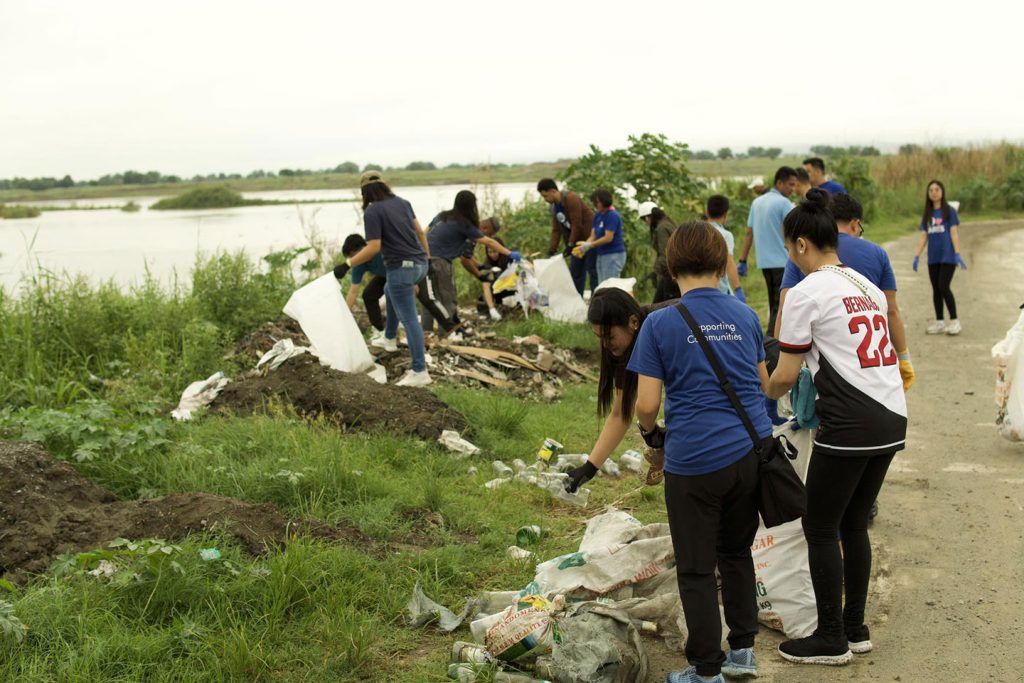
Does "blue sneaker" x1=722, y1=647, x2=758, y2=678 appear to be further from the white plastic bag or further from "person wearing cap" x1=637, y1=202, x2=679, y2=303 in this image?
"person wearing cap" x1=637, y1=202, x2=679, y2=303

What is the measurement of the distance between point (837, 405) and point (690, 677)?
1.22 m

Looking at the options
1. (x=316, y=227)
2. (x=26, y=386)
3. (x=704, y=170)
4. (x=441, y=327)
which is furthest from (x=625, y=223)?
(x=704, y=170)

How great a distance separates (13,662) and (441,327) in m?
7.13

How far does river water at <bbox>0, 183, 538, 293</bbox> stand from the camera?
11828 mm

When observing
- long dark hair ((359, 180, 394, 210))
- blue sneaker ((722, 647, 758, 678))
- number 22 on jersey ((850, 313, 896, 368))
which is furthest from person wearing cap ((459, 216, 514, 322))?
blue sneaker ((722, 647, 758, 678))

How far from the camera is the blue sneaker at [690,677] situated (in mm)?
3664

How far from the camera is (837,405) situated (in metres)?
3.83

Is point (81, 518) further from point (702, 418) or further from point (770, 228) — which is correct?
point (770, 228)

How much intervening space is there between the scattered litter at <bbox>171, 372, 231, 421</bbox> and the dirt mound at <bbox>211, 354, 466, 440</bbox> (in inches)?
5.8

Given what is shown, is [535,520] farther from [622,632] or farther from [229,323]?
[229,323]

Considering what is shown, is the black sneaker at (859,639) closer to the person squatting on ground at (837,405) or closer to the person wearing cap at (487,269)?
the person squatting on ground at (837,405)

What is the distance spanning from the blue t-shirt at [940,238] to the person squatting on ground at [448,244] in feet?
16.2

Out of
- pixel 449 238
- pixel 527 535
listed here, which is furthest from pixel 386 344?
pixel 527 535

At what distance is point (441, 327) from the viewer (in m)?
10.6
